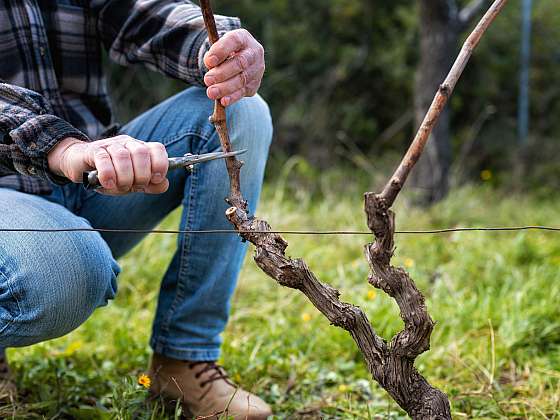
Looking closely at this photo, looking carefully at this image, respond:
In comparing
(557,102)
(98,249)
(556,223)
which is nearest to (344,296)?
(98,249)

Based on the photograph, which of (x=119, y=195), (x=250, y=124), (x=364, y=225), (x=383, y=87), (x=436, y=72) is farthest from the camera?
(x=383, y=87)

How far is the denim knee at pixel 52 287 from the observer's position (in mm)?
1185

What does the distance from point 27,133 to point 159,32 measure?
0.46 m

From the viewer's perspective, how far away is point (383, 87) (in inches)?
240

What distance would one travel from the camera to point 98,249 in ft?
4.22

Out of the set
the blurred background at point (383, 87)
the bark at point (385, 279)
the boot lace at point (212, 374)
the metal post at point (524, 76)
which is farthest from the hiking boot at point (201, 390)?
the metal post at point (524, 76)

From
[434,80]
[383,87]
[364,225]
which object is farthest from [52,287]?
[383,87]

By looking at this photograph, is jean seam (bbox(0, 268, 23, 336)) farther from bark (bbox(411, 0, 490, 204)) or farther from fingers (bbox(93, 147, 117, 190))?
bark (bbox(411, 0, 490, 204))

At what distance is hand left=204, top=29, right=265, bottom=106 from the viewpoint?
1.20 metres

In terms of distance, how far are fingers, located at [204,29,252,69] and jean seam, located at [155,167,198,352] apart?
33cm

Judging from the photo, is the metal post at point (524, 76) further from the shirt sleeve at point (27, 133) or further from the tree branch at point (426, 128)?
the shirt sleeve at point (27, 133)

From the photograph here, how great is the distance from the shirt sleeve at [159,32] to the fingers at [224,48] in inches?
8.9

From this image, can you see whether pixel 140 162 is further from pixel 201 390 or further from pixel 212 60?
pixel 201 390

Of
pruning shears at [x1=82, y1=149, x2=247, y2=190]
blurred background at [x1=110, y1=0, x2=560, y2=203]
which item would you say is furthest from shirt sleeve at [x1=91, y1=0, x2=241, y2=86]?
blurred background at [x1=110, y1=0, x2=560, y2=203]
